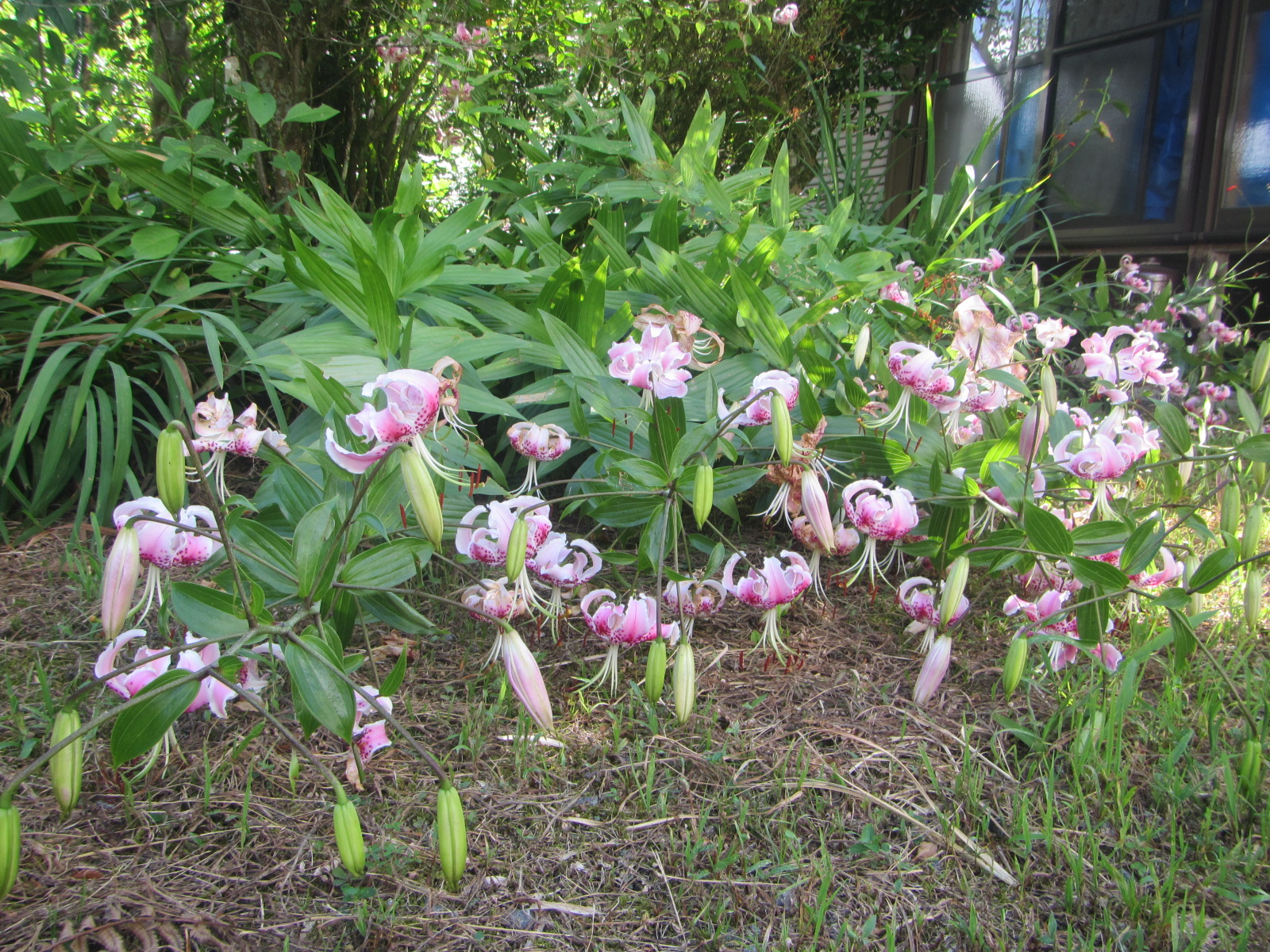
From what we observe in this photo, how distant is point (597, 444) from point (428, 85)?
2039mm

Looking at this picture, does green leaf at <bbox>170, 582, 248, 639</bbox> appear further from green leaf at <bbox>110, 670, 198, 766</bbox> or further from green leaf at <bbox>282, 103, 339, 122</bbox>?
green leaf at <bbox>282, 103, 339, 122</bbox>

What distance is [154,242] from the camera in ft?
5.54

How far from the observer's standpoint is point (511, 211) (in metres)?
2.11

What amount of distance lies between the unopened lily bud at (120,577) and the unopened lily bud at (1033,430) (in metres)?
1.03

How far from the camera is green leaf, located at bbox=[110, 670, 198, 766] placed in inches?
26.5

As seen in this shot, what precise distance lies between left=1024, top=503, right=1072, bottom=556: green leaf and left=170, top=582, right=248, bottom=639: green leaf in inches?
36.7

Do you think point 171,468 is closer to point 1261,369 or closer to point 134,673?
point 134,673

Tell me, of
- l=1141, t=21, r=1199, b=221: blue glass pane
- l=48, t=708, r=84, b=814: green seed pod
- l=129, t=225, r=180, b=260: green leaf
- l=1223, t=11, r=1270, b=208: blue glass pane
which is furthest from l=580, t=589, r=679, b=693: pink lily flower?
l=1141, t=21, r=1199, b=221: blue glass pane

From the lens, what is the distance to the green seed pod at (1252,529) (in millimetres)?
1091

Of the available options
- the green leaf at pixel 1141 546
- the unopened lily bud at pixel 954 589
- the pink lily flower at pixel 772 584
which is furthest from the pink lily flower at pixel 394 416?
the green leaf at pixel 1141 546

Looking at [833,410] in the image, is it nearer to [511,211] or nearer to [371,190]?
[511,211]

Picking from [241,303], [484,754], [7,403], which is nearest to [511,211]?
[241,303]

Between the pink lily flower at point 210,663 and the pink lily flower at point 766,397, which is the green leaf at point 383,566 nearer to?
the pink lily flower at point 210,663

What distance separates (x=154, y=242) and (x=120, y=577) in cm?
126
